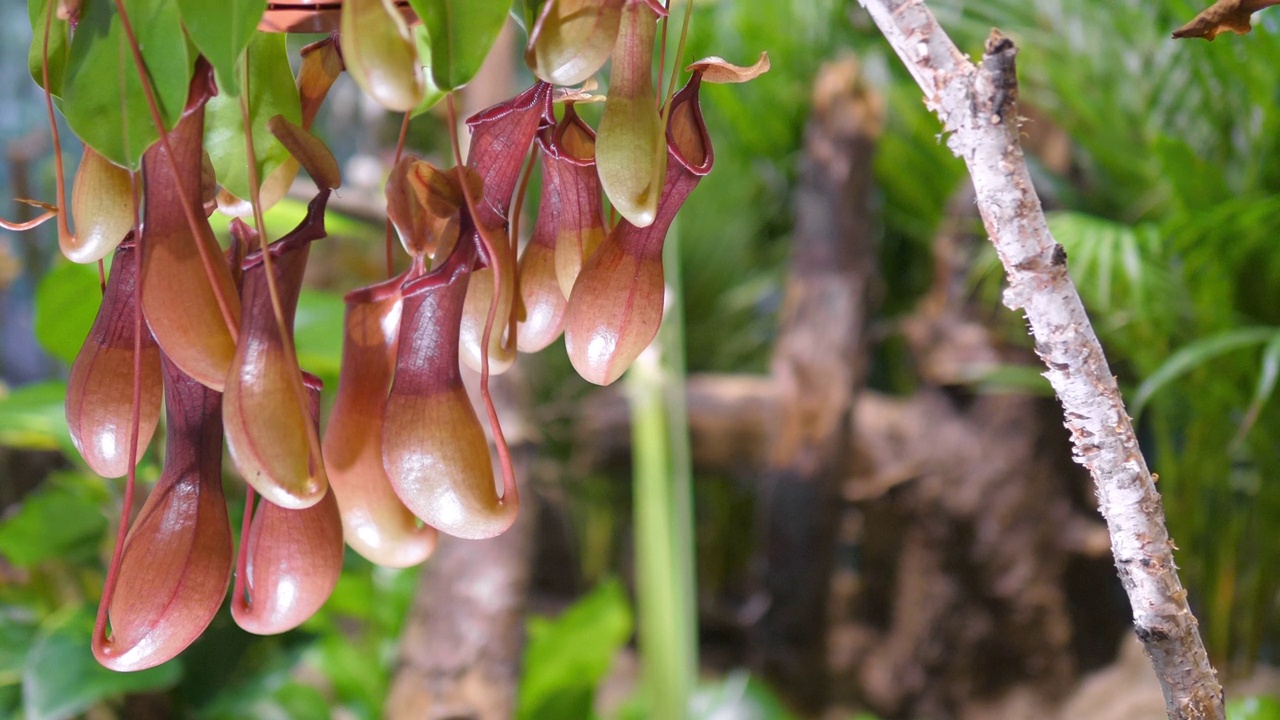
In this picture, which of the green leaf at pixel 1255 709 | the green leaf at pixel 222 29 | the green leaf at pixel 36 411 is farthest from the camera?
the green leaf at pixel 36 411

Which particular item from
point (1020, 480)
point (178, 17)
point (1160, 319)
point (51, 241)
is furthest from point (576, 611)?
point (51, 241)

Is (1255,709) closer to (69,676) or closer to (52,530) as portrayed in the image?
(69,676)

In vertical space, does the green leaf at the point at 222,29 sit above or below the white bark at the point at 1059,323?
above

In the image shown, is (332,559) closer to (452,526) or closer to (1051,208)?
(452,526)

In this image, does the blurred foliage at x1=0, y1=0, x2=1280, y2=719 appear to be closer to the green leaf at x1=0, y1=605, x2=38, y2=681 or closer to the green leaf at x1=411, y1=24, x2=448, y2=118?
the green leaf at x1=0, y1=605, x2=38, y2=681

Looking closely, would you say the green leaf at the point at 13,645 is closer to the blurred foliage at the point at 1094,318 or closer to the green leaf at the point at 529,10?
the blurred foliage at the point at 1094,318

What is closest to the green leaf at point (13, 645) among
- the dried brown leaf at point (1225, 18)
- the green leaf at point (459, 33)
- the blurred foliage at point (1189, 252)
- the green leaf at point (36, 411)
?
the green leaf at point (36, 411)

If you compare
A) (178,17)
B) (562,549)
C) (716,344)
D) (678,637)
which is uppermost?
(178,17)

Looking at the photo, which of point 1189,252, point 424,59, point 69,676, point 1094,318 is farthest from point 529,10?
point 1094,318
